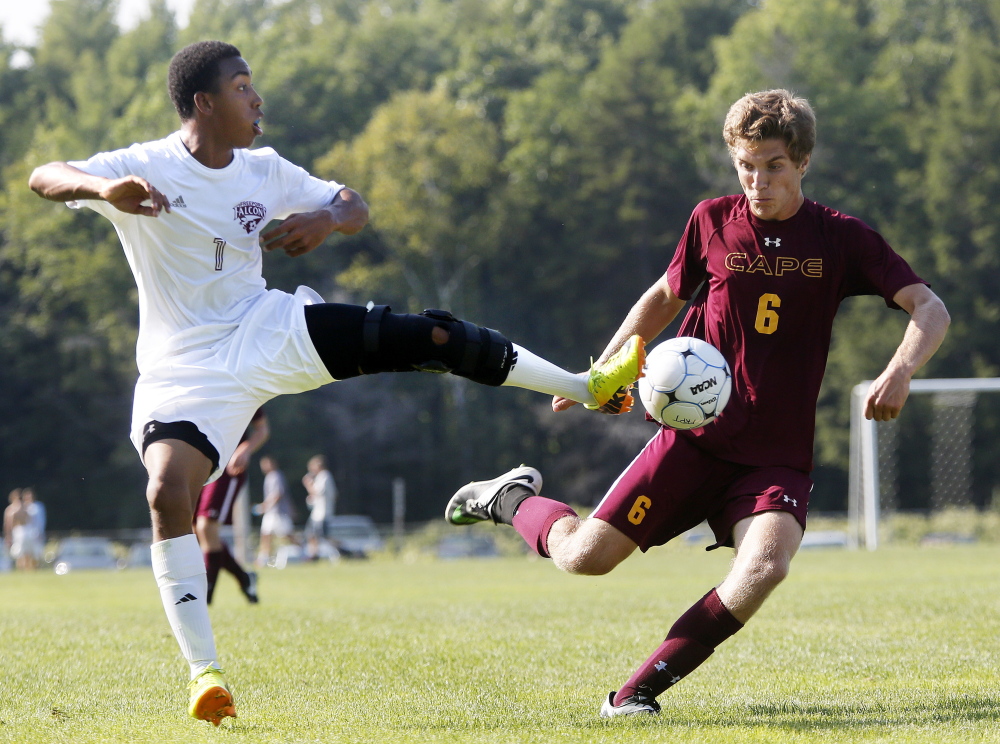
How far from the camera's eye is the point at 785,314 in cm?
477

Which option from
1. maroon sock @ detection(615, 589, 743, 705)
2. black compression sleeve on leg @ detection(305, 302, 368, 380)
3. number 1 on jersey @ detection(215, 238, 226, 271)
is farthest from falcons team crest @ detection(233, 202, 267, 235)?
maroon sock @ detection(615, 589, 743, 705)

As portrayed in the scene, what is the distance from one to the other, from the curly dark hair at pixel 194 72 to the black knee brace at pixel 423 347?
108 centimetres

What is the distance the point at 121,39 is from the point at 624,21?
2294 centimetres

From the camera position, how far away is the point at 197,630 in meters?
4.50

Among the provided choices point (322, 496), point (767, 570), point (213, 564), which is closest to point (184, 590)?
point (767, 570)

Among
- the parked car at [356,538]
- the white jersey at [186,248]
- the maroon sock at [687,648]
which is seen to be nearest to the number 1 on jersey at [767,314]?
the maroon sock at [687,648]

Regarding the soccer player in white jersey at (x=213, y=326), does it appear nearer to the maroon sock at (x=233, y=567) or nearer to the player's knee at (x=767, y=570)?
the player's knee at (x=767, y=570)

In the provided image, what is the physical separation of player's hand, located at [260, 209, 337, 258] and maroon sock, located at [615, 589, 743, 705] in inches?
78.1

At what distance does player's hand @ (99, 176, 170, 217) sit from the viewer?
4.39 meters

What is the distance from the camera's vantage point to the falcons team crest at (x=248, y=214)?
196 inches

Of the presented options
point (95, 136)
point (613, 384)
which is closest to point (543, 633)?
point (613, 384)

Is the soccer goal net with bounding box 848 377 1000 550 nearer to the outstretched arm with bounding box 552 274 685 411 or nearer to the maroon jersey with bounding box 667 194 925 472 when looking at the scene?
the outstretched arm with bounding box 552 274 685 411

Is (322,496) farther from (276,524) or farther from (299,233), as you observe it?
(299,233)

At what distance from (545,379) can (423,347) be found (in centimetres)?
51
